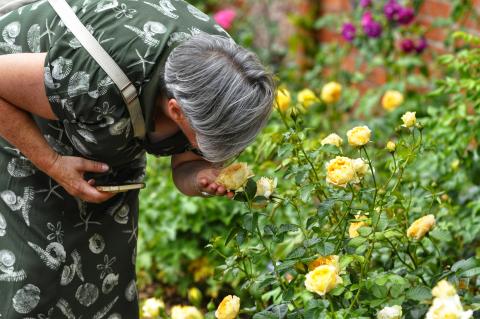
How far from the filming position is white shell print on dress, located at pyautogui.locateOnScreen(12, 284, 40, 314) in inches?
78.8

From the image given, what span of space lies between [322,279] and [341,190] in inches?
12.4

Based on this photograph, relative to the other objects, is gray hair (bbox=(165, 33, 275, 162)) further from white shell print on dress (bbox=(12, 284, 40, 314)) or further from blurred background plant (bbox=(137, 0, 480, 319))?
white shell print on dress (bbox=(12, 284, 40, 314))

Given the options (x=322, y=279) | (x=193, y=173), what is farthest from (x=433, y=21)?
(x=322, y=279)

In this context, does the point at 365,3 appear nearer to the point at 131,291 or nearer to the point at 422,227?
the point at 131,291

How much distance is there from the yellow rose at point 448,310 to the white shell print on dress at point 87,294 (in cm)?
97

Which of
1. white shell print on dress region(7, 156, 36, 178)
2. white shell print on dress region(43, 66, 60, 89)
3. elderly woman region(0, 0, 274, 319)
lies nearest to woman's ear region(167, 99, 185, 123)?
elderly woman region(0, 0, 274, 319)

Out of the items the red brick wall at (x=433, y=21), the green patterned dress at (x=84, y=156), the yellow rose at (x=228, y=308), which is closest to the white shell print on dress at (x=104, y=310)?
the green patterned dress at (x=84, y=156)

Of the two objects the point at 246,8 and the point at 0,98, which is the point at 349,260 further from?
the point at 246,8

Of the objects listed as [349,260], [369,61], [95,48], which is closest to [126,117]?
[95,48]

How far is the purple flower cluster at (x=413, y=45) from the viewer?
340 cm

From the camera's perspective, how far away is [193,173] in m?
1.97

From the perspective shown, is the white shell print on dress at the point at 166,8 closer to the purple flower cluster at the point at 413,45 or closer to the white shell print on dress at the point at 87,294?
the white shell print on dress at the point at 87,294

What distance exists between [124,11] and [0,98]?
309mm

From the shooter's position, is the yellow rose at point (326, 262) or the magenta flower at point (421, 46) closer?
the yellow rose at point (326, 262)
